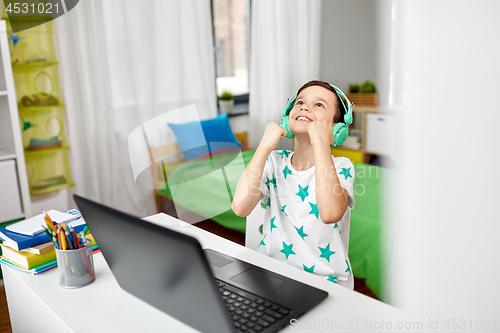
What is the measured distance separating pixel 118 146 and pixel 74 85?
45 centimetres

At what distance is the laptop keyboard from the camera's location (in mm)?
578

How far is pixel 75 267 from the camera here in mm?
756

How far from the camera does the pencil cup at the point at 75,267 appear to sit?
2.46 ft

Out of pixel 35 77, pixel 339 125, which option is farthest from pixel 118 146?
pixel 339 125

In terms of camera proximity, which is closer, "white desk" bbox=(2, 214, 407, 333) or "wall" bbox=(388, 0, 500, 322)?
"wall" bbox=(388, 0, 500, 322)

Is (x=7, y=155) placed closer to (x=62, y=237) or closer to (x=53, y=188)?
(x=53, y=188)

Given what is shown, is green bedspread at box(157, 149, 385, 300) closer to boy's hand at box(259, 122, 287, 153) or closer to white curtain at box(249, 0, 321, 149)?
boy's hand at box(259, 122, 287, 153)

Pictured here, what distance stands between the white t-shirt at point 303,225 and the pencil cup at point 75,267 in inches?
15.7

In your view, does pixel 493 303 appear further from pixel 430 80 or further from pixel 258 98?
pixel 258 98

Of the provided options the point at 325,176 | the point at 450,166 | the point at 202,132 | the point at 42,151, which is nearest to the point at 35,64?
the point at 42,151

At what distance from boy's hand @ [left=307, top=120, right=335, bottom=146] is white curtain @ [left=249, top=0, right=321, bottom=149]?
231cm

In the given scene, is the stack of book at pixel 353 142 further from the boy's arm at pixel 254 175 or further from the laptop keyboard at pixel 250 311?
the laptop keyboard at pixel 250 311

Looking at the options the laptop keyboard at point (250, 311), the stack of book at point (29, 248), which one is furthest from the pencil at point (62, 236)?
the laptop keyboard at point (250, 311)

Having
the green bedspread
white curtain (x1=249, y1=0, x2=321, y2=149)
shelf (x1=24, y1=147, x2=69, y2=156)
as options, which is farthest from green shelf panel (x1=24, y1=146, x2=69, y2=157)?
white curtain (x1=249, y1=0, x2=321, y2=149)
